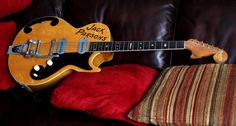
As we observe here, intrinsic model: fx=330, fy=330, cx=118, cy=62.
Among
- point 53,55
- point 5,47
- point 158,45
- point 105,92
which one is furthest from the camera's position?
point 5,47

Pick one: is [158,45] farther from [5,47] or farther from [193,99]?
[5,47]

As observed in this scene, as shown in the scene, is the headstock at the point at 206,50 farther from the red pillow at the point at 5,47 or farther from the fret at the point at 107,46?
the red pillow at the point at 5,47

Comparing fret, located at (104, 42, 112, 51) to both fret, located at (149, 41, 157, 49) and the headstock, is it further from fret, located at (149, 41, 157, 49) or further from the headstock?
the headstock

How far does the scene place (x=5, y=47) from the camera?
1557 millimetres

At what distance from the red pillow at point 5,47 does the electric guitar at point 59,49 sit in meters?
0.04

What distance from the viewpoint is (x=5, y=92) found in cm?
149

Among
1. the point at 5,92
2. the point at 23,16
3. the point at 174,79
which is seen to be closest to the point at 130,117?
the point at 174,79

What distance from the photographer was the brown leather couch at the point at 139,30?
1.27m

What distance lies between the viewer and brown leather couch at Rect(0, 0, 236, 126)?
4.17 feet

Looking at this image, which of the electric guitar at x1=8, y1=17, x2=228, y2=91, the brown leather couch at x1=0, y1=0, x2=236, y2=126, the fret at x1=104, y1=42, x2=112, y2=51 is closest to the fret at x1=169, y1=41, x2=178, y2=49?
the electric guitar at x1=8, y1=17, x2=228, y2=91

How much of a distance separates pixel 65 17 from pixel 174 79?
2.25 feet

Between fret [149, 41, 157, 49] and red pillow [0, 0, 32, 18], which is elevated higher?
red pillow [0, 0, 32, 18]

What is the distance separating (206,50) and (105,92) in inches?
16.0
